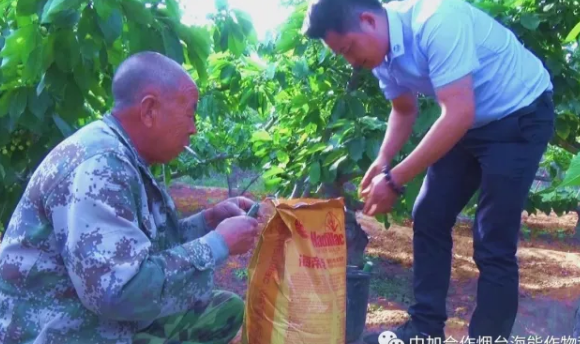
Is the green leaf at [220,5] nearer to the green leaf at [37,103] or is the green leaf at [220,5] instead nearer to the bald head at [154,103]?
the green leaf at [37,103]

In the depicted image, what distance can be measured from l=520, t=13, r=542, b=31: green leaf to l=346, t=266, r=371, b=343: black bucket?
5.44ft

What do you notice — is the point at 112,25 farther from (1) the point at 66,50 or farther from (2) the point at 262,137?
(2) the point at 262,137

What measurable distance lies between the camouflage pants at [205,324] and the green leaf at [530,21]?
1.97 m

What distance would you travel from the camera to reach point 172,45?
89.2 inches

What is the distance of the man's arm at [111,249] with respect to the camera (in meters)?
1.49

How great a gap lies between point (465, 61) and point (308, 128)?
1.89 m

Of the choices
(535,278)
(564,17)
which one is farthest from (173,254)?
(535,278)

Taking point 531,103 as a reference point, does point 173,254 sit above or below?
below

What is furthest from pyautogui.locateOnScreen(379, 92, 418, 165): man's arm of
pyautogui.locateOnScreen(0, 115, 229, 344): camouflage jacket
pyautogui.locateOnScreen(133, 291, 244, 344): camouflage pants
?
pyautogui.locateOnScreen(0, 115, 229, 344): camouflage jacket

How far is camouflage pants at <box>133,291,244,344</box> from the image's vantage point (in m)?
1.96

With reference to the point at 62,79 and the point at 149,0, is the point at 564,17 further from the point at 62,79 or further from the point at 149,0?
the point at 62,79

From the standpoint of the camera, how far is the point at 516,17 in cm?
338

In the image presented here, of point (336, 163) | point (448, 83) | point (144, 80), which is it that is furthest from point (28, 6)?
A: point (336, 163)

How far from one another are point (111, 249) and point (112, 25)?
2.81 ft
